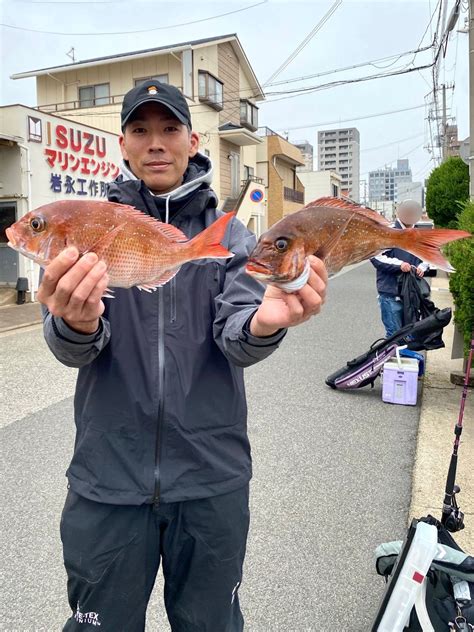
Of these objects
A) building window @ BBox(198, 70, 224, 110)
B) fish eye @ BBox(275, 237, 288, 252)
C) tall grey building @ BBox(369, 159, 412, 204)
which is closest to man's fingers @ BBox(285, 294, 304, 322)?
fish eye @ BBox(275, 237, 288, 252)

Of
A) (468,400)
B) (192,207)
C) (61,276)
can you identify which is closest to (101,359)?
(61,276)

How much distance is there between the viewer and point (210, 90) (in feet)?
75.4

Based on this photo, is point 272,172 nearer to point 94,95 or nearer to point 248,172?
point 248,172

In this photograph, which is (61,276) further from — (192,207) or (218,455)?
(218,455)

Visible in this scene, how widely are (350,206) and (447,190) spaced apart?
52.0 ft

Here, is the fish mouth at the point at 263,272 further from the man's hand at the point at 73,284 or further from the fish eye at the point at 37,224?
the fish eye at the point at 37,224

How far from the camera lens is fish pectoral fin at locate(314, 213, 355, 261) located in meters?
1.33

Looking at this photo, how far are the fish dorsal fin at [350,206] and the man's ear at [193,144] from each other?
2.08ft

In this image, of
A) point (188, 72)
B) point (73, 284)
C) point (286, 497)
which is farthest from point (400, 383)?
point (188, 72)

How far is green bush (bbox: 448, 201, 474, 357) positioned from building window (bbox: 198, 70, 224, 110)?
19.8m

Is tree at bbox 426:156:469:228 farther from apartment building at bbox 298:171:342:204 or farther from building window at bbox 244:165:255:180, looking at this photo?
apartment building at bbox 298:171:342:204

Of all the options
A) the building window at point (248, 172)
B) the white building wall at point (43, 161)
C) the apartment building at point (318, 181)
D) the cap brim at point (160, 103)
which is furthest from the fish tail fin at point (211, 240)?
the apartment building at point (318, 181)

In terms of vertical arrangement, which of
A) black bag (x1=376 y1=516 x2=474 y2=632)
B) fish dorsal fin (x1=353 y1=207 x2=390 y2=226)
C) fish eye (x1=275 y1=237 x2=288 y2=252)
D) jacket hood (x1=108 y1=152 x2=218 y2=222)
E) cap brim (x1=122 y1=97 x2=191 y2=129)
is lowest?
black bag (x1=376 y1=516 x2=474 y2=632)

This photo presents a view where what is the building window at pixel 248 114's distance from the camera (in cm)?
2808
